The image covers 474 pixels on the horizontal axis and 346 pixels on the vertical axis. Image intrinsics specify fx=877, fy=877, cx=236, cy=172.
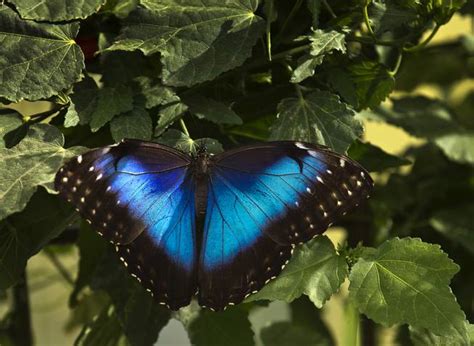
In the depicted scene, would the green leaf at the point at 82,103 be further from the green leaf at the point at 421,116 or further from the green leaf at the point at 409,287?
the green leaf at the point at 421,116

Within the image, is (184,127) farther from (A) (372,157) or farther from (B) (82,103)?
(A) (372,157)

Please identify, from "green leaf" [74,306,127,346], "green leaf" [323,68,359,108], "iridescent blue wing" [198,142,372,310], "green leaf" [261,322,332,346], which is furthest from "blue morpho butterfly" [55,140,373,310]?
"green leaf" [261,322,332,346]

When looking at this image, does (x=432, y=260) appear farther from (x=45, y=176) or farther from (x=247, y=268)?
(x=45, y=176)

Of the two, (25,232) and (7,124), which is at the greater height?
(7,124)

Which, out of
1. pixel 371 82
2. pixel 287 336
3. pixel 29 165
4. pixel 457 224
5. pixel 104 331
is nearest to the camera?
pixel 29 165

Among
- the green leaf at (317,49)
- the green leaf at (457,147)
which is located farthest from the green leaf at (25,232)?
the green leaf at (457,147)

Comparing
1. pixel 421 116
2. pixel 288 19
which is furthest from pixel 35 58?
pixel 421 116

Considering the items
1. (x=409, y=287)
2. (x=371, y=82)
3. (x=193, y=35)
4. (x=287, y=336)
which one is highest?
(x=193, y=35)
